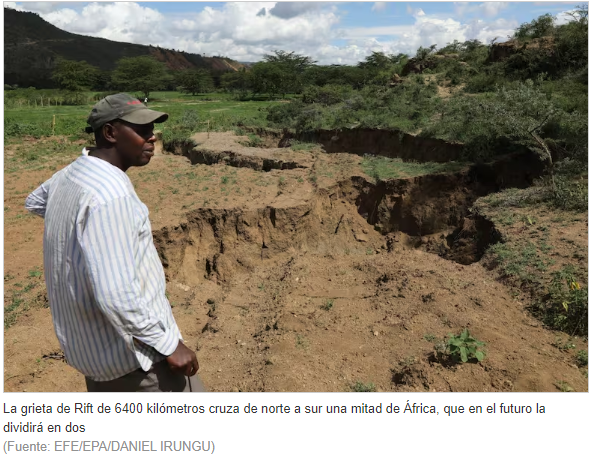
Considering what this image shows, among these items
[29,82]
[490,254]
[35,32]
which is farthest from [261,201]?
[35,32]

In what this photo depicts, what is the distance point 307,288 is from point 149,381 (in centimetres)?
484

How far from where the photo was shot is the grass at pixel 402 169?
33.9 feet

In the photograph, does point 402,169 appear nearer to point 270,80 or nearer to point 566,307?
point 566,307

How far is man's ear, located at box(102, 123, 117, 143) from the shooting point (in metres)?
2.08

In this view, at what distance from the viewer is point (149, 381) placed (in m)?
2.11

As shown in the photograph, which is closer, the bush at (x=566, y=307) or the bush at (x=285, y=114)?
the bush at (x=566, y=307)

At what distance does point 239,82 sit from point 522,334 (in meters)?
50.2

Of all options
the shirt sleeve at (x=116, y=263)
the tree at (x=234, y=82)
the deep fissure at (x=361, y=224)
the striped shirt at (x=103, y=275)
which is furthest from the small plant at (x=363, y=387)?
the tree at (x=234, y=82)

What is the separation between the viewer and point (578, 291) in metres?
5.02

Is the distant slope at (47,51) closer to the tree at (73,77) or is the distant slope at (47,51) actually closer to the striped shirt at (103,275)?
the tree at (73,77)

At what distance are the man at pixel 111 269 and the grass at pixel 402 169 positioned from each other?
342 inches

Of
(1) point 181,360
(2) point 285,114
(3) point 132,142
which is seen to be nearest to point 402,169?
(3) point 132,142

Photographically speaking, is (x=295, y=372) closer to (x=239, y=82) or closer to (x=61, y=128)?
(x=61, y=128)

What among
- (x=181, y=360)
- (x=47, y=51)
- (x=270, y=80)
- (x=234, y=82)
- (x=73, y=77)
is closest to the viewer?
(x=181, y=360)
